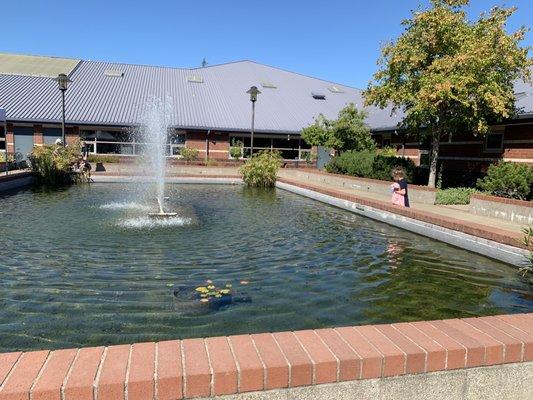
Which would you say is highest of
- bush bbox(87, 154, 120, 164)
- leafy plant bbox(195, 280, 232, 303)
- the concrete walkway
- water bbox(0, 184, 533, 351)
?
bush bbox(87, 154, 120, 164)

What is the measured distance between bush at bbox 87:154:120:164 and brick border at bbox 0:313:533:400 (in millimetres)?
27786

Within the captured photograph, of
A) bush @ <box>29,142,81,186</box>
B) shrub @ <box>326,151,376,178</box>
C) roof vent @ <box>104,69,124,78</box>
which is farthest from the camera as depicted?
roof vent @ <box>104,69,124,78</box>

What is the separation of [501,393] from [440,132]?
1469 cm

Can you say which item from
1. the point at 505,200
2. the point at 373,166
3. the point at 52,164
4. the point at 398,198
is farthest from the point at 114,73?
the point at 505,200

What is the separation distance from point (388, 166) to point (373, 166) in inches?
37.7

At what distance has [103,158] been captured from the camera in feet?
97.1

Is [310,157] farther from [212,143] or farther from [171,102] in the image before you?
[171,102]

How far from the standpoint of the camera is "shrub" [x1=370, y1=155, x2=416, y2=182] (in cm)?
1833

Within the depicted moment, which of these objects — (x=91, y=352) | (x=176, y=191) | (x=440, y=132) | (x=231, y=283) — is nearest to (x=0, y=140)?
(x=176, y=191)

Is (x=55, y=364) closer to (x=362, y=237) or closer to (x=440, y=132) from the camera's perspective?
(x=362, y=237)

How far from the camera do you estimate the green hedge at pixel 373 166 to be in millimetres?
18578

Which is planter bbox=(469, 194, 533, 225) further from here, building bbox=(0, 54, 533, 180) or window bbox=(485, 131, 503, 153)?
building bbox=(0, 54, 533, 180)

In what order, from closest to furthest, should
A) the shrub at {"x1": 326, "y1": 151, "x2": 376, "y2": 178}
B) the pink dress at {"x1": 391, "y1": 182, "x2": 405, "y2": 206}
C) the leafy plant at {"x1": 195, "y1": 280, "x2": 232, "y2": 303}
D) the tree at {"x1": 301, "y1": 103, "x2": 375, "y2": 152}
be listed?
the leafy plant at {"x1": 195, "y1": 280, "x2": 232, "y2": 303} → the pink dress at {"x1": 391, "y1": 182, "x2": 405, "y2": 206} → the shrub at {"x1": 326, "y1": 151, "x2": 376, "y2": 178} → the tree at {"x1": 301, "y1": 103, "x2": 375, "y2": 152}

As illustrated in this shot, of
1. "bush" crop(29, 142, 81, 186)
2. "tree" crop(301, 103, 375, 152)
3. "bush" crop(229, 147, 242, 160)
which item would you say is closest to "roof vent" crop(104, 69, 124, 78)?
"bush" crop(229, 147, 242, 160)
